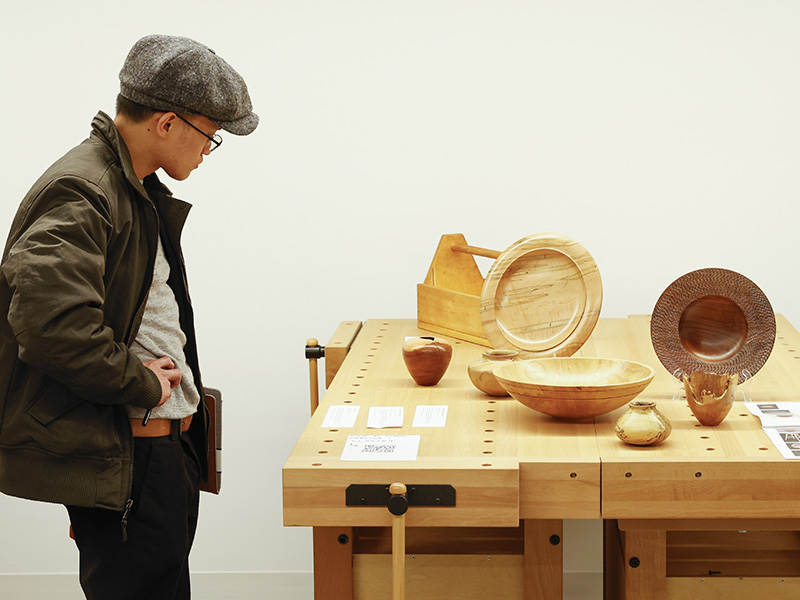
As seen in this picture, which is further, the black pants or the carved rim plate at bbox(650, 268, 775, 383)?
the carved rim plate at bbox(650, 268, 775, 383)

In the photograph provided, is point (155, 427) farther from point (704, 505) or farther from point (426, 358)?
point (704, 505)

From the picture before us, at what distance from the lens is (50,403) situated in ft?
5.31

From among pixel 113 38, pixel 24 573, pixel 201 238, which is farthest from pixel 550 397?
pixel 24 573

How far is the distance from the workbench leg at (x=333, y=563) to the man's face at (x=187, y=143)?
0.72 metres

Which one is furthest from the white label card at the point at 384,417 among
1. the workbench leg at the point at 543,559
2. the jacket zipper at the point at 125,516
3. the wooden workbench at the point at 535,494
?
the jacket zipper at the point at 125,516

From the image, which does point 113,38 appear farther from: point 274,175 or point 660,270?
point 660,270

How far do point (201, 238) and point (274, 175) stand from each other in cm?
31

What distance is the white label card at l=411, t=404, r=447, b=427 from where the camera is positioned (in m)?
1.89

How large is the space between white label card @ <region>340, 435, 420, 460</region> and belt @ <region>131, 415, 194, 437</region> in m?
0.32

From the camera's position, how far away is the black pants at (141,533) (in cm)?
174

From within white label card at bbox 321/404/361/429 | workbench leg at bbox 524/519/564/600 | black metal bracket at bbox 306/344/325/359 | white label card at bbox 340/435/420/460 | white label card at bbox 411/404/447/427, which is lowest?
workbench leg at bbox 524/519/564/600

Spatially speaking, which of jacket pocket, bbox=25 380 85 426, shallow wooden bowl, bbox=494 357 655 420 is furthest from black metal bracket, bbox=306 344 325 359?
jacket pocket, bbox=25 380 85 426

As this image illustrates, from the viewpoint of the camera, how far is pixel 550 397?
1822mm

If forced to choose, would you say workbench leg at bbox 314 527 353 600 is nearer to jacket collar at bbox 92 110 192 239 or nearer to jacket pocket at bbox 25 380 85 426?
jacket pocket at bbox 25 380 85 426
